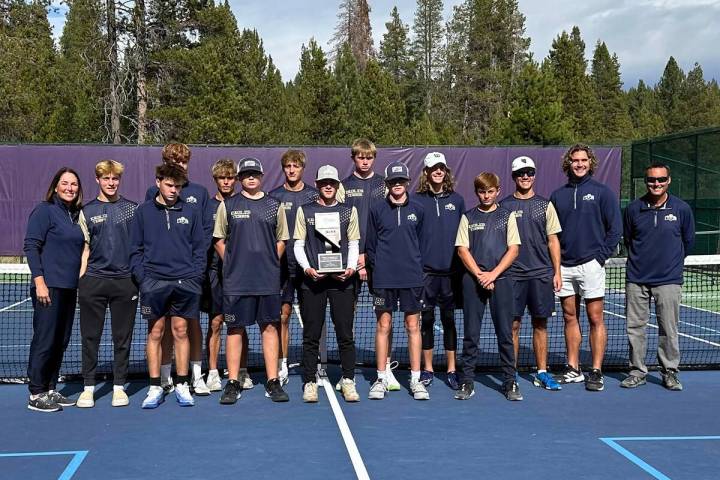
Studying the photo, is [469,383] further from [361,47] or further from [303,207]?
[361,47]

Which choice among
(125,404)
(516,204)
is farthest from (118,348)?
(516,204)

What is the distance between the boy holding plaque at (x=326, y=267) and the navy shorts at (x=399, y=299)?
0.22 m

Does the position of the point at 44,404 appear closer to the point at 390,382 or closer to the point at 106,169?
the point at 106,169

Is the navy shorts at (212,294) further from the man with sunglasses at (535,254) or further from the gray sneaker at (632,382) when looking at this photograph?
the gray sneaker at (632,382)

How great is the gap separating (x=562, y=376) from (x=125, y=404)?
11.7 feet

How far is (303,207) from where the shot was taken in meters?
6.16

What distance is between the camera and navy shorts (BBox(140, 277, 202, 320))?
5859 mm

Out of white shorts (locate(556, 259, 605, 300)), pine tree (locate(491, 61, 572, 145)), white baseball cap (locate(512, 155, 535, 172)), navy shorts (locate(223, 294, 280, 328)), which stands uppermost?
pine tree (locate(491, 61, 572, 145))

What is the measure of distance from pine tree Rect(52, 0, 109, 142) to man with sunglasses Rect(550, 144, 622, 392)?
22.2 metres

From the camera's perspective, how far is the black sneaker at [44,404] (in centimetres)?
589

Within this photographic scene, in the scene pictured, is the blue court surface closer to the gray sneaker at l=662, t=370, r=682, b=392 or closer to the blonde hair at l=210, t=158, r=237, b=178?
the gray sneaker at l=662, t=370, r=682, b=392

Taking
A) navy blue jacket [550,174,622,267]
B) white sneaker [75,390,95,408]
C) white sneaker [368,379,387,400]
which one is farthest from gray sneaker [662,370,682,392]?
white sneaker [75,390,95,408]

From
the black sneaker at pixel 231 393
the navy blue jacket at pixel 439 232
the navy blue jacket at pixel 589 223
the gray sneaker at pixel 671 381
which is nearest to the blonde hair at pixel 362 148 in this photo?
the navy blue jacket at pixel 439 232

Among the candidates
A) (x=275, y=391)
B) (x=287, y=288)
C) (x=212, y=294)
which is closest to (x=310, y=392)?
(x=275, y=391)
